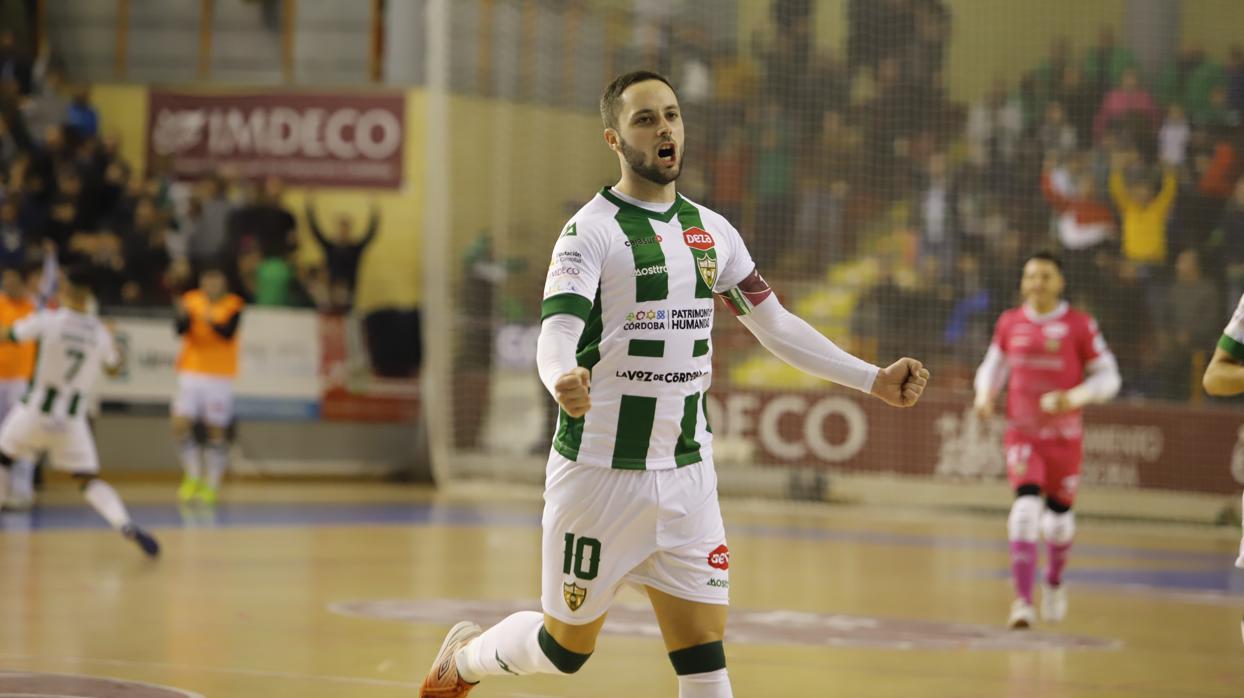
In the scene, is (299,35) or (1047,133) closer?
(1047,133)

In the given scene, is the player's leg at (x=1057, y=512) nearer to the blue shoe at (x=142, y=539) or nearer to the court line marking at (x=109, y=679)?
the court line marking at (x=109, y=679)

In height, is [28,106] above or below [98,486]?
above

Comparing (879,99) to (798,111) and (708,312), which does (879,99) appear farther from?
(708,312)

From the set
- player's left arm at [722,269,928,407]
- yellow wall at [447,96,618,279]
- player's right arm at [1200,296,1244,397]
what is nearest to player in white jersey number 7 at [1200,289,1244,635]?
player's right arm at [1200,296,1244,397]

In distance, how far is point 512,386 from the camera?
21.3 metres

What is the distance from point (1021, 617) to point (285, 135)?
16.9 m

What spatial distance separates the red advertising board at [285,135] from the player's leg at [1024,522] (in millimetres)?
15225

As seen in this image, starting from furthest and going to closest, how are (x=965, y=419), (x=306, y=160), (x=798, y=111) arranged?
(x=306, y=160) < (x=798, y=111) < (x=965, y=419)

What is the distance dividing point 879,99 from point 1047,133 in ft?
6.71

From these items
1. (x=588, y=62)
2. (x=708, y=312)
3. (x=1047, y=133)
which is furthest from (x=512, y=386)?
(x=708, y=312)

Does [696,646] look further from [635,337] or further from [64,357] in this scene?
[64,357]

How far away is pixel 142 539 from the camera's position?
12.6m

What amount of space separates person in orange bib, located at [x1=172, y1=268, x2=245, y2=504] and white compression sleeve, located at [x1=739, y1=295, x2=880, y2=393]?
13.1m

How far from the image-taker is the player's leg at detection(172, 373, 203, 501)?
18281 mm
